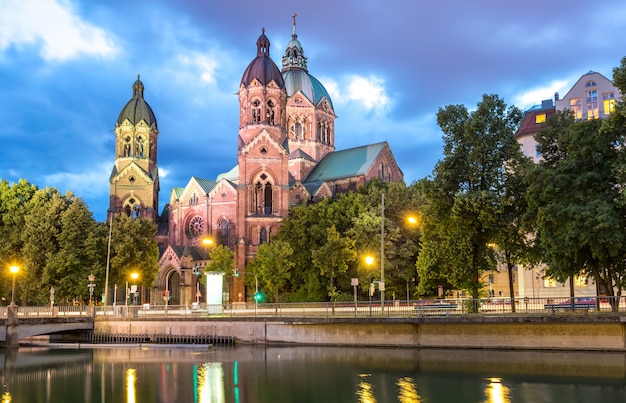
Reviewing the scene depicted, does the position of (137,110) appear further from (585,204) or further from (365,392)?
(365,392)

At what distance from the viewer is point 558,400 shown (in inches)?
926

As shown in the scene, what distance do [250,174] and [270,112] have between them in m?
12.5

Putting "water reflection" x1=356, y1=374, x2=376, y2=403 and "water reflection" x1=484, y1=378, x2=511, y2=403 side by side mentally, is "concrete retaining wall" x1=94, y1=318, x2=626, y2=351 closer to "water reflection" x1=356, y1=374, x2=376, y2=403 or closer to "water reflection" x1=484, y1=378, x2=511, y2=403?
"water reflection" x1=484, y1=378, x2=511, y2=403

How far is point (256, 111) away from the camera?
92.2 m

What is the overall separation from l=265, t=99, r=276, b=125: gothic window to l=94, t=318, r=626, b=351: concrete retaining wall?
4669cm

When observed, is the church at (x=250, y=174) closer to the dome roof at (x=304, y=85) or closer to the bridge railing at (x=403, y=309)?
the dome roof at (x=304, y=85)

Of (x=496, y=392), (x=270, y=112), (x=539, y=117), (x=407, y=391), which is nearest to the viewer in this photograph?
(x=496, y=392)

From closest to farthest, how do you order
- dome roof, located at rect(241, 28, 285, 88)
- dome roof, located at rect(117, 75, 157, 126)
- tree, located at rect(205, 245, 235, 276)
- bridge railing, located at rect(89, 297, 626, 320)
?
bridge railing, located at rect(89, 297, 626, 320), tree, located at rect(205, 245, 235, 276), dome roof, located at rect(241, 28, 285, 88), dome roof, located at rect(117, 75, 157, 126)

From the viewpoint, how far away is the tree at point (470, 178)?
135 feet

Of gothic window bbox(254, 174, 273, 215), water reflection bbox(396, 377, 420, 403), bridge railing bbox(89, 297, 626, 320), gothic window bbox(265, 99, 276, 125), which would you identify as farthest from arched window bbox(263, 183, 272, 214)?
water reflection bbox(396, 377, 420, 403)

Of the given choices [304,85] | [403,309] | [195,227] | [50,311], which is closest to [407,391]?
[403,309]

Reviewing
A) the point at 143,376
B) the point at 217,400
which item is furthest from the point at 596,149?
the point at 143,376

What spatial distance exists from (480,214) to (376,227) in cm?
2794

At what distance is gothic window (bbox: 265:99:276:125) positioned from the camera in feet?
301
